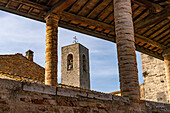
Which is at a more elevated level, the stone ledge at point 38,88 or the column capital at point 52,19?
the column capital at point 52,19

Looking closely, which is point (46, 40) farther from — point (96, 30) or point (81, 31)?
point (96, 30)

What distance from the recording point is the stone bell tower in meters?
20.2

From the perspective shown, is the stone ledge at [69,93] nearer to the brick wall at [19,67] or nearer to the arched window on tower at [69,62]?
the brick wall at [19,67]

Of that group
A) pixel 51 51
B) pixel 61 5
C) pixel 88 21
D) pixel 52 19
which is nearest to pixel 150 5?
pixel 88 21

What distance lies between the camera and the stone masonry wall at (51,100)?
2863mm

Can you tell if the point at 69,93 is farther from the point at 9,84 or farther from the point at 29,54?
the point at 29,54

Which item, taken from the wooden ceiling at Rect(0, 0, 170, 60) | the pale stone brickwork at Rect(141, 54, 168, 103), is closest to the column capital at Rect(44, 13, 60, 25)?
the wooden ceiling at Rect(0, 0, 170, 60)

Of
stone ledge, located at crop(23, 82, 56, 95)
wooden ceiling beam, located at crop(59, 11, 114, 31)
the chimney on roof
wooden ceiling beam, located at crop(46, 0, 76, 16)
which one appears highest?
the chimney on roof

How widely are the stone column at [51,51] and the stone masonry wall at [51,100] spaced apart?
2.94 meters

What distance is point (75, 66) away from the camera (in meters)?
20.3

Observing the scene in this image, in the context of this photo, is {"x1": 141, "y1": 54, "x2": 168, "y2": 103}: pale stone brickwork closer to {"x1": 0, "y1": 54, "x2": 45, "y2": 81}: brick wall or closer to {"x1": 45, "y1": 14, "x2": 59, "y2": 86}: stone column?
{"x1": 0, "y1": 54, "x2": 45, "y2": 81}: brick wall

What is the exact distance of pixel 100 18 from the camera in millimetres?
8062

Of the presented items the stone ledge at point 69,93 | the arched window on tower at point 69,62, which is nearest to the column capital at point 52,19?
the stone ledge at point 69,93

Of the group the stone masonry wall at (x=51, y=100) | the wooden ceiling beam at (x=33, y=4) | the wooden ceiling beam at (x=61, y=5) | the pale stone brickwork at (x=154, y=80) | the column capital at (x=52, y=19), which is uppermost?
the wooden ceiling beam at (x=33, y=4)
